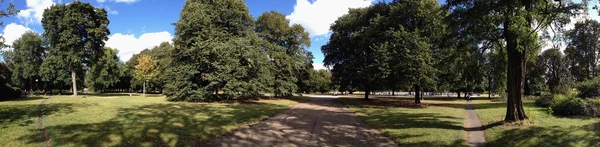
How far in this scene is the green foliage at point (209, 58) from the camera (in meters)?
24.2

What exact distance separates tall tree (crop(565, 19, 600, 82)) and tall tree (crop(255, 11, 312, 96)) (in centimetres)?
2993

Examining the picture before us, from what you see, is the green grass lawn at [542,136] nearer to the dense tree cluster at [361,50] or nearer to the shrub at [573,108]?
the dense tree cluster at [361,50]

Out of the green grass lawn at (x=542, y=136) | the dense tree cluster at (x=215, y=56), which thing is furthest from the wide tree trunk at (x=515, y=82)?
the dense tree cluster at (x=215, y=56)

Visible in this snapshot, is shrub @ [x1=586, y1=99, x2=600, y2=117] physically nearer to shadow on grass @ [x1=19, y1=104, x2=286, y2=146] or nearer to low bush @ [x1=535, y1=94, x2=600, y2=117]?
low bush @ [x1=535, y1=94, x2=600, y2=117]

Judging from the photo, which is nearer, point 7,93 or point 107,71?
point 7,93

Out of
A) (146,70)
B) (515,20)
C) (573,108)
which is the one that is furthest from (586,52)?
(146,70)

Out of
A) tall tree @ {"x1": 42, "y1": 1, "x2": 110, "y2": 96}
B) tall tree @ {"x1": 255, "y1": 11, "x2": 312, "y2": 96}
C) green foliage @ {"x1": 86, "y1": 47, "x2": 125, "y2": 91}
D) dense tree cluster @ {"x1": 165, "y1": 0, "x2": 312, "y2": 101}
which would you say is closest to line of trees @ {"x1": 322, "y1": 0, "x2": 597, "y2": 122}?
tall tree @ {"x1": 255, "y1": 11, "x2": 312, "y2": 96}

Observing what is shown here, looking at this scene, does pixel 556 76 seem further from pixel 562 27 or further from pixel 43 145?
pixel 43 145

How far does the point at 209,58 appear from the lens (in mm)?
24828

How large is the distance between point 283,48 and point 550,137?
3034cm

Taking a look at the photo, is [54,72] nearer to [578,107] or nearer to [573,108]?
[573,108]

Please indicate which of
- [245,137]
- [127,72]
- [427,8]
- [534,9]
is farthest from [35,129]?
[127,72]

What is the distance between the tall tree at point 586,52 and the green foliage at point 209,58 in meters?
33.5

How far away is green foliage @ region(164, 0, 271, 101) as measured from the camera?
24250 mm
